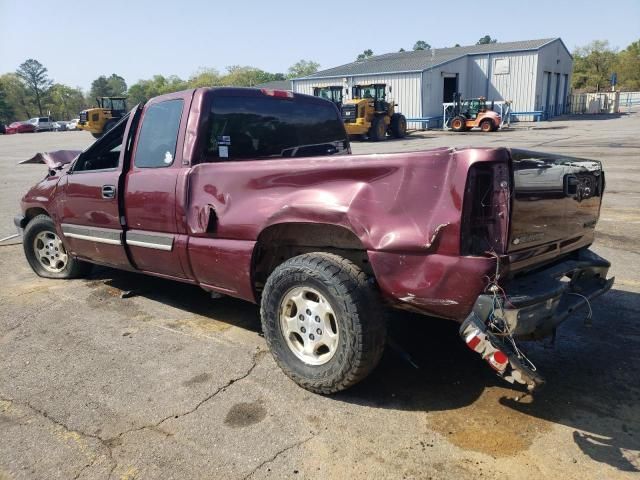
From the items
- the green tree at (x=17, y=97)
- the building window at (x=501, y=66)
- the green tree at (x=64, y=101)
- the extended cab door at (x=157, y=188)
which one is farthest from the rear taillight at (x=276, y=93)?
the green tree at (x=64, y=101)

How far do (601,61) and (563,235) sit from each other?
90789 millimetres

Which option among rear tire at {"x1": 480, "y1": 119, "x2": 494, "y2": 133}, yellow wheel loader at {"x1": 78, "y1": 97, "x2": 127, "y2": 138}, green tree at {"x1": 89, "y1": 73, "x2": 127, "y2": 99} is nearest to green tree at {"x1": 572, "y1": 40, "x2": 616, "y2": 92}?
rear tire at {"x1": 480, "y1": 119, "x2": 494, "y2": 133}

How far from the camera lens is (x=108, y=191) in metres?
4.50

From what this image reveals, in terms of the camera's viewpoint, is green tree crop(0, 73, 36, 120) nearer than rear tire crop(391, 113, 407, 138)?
No

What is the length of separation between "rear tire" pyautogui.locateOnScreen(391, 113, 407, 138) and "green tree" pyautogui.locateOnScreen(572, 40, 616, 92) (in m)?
55.6

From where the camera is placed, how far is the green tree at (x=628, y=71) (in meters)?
76.4

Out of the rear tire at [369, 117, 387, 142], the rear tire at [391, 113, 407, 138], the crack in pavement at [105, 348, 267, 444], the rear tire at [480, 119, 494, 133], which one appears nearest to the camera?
the crack in pavement at [105, 348, 267, 444]

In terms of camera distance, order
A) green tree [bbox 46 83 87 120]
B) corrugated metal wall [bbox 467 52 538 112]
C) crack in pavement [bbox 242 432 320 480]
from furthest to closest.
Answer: green tree [bbox 46 83 87 120] → corrugated metal wall [bbox 467 52 538 112] → crack in pavement [bbox 242 432 320 480]

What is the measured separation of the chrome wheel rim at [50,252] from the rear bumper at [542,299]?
185 inches

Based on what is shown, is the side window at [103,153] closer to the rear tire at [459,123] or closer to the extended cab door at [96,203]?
the extended cab door at [96,203]

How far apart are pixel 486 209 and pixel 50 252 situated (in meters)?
4.95

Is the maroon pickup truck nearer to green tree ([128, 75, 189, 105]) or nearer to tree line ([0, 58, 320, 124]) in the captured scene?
tree line ([0, 58, 320, 124])

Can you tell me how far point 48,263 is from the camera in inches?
230

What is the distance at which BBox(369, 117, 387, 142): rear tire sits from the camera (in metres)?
27.3
